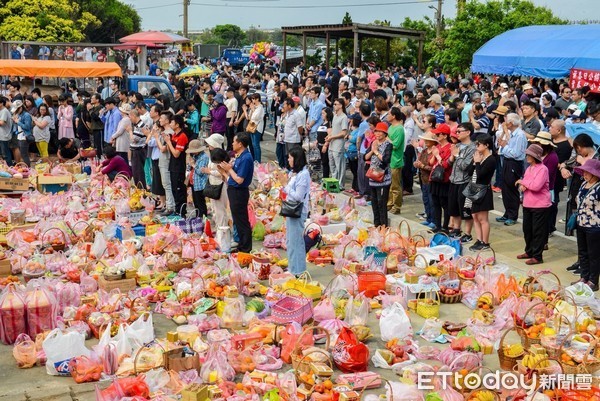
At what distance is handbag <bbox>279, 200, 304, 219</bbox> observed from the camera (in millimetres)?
8953

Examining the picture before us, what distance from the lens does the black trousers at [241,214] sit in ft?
32.5

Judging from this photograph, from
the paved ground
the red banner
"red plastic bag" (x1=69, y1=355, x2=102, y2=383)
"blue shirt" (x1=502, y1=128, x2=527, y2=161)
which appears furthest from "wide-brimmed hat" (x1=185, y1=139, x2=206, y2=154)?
the red banner

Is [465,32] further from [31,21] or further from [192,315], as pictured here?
[192,315]

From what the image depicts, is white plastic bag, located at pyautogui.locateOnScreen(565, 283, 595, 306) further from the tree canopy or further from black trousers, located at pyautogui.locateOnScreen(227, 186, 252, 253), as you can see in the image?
the tree canopy

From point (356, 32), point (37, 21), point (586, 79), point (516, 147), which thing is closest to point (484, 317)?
point (516, 147)

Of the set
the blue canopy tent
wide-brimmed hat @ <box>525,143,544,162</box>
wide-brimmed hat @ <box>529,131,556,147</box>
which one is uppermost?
the blue canopy tent

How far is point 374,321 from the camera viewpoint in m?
8.02

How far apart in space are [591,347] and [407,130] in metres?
7.20

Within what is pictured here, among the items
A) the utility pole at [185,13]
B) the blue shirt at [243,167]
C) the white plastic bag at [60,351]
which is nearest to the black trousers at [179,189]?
the blue shirt at [243,167]

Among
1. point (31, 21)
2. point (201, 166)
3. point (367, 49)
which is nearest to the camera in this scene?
point (201, 166)

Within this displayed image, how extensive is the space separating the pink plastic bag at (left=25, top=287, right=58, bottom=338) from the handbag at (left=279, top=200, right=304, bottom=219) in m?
2.86

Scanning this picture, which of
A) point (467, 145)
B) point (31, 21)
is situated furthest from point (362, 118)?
point (31, 21)

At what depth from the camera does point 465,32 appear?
30547 millimetres

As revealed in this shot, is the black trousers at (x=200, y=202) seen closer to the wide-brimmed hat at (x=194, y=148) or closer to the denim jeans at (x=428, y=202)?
the wide-brimmed hat at (x=194, y=148)
